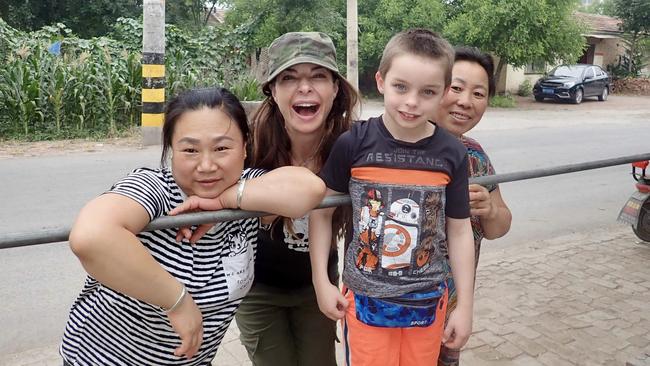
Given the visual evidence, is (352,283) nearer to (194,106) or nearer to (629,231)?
(194,106)

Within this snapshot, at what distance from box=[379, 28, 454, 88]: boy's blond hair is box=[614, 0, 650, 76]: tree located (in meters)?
29.5

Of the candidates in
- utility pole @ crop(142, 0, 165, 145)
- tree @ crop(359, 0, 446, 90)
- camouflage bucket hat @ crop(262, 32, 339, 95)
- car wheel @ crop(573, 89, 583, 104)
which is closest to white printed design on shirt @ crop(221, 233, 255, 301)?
camouflage bucket hat @ crop(262, 32, 339, 95)

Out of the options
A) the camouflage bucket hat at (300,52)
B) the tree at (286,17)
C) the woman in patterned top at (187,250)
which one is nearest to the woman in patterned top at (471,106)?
the camouflage bucket hat at (300,52)

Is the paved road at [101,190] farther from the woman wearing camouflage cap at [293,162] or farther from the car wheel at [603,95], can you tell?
Answer: the car wheel at [603,95]

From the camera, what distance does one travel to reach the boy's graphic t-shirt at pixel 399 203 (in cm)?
169

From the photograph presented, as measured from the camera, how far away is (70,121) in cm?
1098

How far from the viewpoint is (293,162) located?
218 cm

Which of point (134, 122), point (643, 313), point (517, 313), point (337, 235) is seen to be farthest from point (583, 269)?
point (134, 122)

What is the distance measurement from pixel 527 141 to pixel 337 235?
10.7 m

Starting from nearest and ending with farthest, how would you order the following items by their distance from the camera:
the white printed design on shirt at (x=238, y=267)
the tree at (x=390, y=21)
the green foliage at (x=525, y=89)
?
1. the white printed design on shirt at (x=238, y=267)
2. the tree at (x=390, y=21)
3. the green foliage at (x=525, y=89)

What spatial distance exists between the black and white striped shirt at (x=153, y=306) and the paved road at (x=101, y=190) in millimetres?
1904

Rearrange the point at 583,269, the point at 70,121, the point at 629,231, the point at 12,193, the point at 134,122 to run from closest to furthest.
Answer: the point at 583,269
the point at 629,231
the point at 12,193
the point at 70,121
the point at 134,122

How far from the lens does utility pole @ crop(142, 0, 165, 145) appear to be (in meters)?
9.76

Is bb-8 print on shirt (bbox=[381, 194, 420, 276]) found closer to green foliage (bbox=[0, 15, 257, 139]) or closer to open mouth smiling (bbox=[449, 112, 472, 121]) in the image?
open mouth smiling (bbox=[449, 112, 472, 121])
